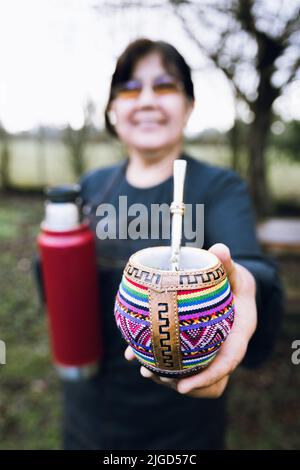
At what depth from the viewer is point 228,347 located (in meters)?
0.74

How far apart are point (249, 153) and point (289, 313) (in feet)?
4.19

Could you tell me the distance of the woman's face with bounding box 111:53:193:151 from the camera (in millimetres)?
1167

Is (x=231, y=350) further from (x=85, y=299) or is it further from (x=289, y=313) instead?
(x=289, y=313)

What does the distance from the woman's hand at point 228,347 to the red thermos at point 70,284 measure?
1.48ft

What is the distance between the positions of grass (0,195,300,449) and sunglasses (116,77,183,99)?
5.47ft

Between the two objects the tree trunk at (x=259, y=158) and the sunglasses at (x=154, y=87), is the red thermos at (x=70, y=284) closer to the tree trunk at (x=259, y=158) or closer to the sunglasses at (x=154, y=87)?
the sunglasses at (x=154, y=87)

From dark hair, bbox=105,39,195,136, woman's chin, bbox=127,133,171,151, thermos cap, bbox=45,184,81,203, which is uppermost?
dark hair, bbox=105,39,195,136

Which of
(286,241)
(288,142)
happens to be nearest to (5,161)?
(288,142)

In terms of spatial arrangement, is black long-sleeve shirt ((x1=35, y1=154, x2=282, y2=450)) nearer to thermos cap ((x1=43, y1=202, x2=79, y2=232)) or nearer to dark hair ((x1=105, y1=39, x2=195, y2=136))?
thermos cap ((x1=43, y1=202, x2=79, y2=232))

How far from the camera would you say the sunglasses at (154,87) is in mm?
1158

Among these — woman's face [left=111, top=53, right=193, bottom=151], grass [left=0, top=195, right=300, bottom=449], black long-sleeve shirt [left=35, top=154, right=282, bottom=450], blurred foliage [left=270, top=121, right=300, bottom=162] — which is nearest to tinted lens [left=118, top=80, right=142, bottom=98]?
woman's face [left=111, top=53, right=193, bottom=151]

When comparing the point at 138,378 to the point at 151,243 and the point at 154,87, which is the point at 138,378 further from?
the point at 154,87

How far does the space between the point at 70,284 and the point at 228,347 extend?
57 centimetres
